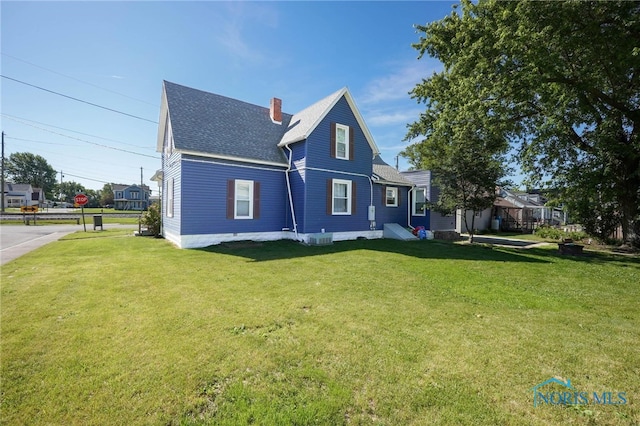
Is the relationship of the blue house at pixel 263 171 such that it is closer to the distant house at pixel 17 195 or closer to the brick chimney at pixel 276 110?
the brick chimney at pixel 276 110

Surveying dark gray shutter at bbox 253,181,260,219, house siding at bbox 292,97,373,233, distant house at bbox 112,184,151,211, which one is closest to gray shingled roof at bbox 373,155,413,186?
house siding at bbox 292,97,373,233

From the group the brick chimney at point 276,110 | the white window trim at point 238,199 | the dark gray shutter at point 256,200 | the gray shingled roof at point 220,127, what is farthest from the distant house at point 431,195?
the white window trim at point 238,199

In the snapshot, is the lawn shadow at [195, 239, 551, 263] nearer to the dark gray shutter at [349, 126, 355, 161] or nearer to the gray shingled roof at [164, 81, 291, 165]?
the gray shingled roof at [164, 81, 291, 165]

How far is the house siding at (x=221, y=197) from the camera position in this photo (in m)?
11.4

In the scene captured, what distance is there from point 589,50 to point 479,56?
11.6 ft

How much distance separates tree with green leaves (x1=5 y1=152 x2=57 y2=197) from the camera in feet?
246

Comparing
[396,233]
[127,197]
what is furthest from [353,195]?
[127,197]

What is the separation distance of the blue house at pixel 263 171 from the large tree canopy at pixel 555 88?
461 centimetres

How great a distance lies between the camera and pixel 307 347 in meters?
3.53

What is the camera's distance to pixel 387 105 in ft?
64.0

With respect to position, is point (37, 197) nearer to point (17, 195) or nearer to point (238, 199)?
point (17, 195)

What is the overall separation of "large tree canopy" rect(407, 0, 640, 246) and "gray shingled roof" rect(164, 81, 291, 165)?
326 inches

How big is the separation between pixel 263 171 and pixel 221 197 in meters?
2.46

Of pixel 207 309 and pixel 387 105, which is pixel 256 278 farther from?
pixel 387 105
